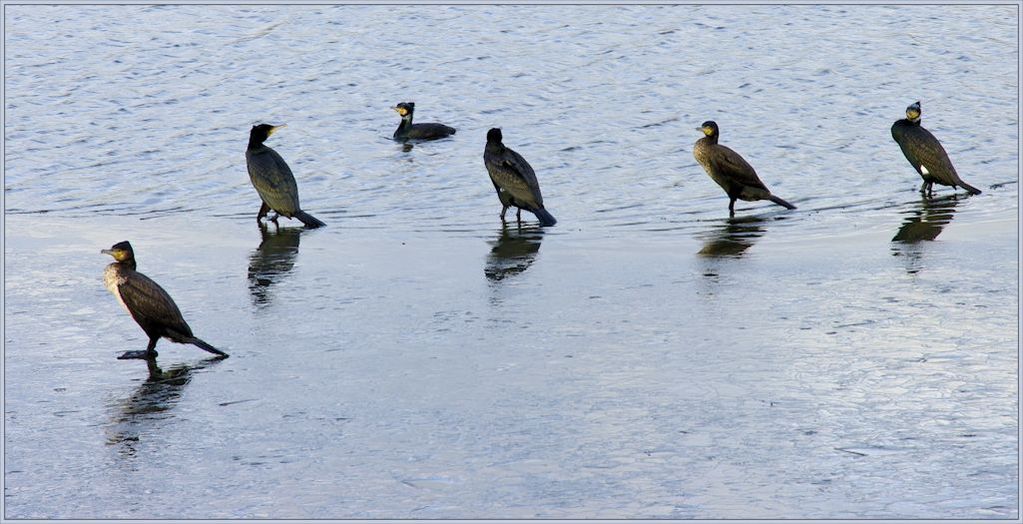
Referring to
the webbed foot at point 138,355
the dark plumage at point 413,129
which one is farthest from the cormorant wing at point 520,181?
the dark plumage at point 413,129

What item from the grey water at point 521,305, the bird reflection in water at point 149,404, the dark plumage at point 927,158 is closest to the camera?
the grey water at point 521,305

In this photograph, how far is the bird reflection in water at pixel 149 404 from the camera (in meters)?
8.35

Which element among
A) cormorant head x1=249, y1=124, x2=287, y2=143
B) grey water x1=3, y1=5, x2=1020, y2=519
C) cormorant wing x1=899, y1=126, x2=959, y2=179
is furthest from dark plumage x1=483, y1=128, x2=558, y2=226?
cormorant wing x1=899, y1=126, x2=959, y2=179

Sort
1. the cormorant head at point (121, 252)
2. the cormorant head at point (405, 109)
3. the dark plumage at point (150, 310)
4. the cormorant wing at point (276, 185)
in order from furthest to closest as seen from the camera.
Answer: the cormorant head at point (405, 109) < the cormorant wing at point (276, 185) < the cormorant head at point (121, 252) < the dark plumage at point (150, 310)

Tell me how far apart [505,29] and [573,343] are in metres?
24.1

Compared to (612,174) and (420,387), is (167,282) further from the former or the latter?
(612,174)

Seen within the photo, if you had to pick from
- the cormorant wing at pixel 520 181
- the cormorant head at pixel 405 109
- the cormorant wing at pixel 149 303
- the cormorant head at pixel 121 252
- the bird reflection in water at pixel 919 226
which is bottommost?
the bird reflection in water at pixel 919 226

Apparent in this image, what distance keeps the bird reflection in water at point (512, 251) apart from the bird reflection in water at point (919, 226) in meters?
3.31

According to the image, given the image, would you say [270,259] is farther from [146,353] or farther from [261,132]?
[146,353]

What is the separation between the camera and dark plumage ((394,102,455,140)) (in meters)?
22.9

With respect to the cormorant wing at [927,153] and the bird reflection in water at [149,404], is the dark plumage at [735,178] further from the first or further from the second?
the bird reflection in water at [149,404]

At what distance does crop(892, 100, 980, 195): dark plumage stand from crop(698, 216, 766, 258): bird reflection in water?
2.55 metres

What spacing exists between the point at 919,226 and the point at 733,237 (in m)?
1.94

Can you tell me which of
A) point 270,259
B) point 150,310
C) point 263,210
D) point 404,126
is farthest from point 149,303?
point 404,126
